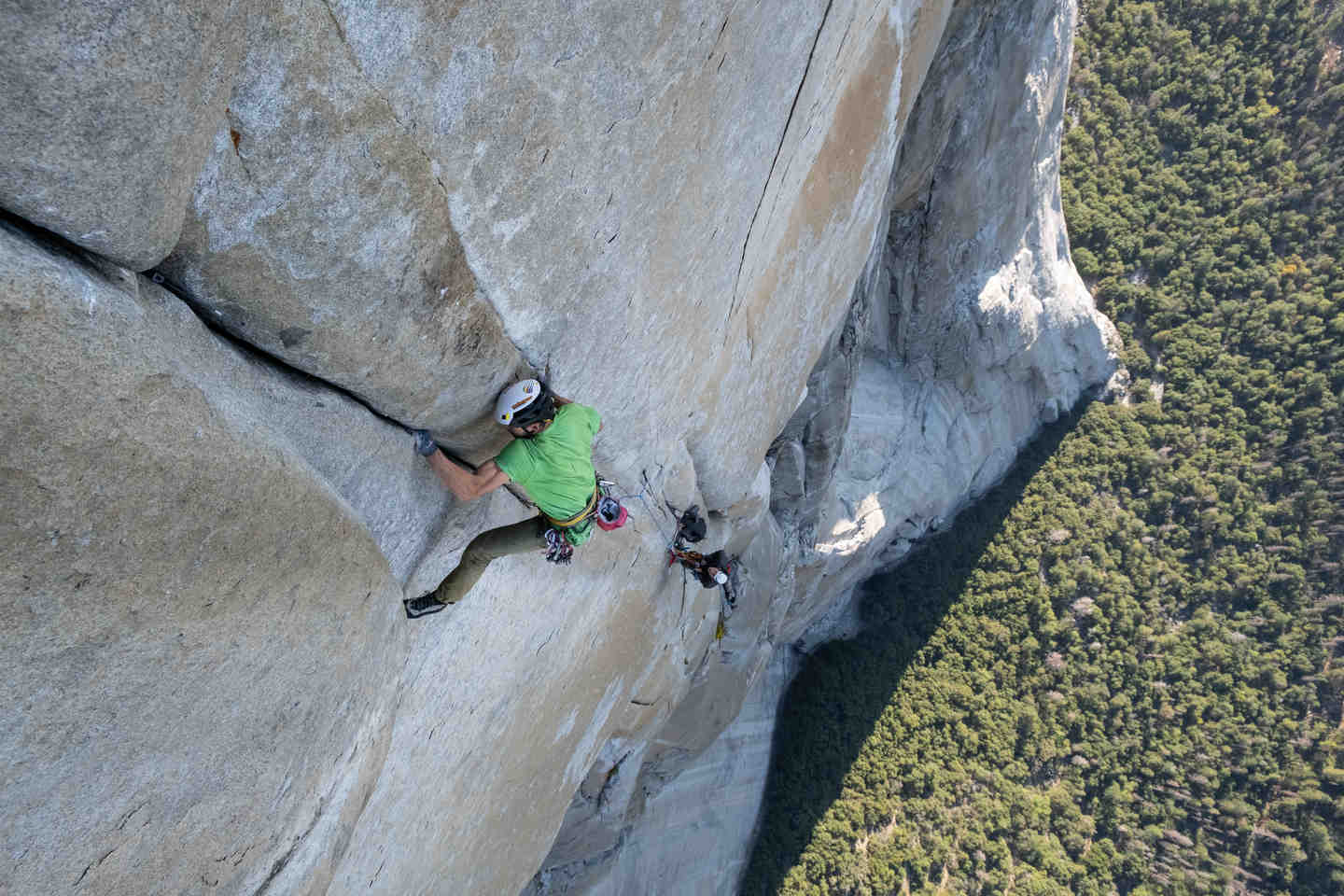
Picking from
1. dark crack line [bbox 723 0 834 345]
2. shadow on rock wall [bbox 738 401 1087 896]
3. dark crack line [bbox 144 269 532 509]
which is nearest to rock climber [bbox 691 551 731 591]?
dark crack line [bbox 723 0 834 345]

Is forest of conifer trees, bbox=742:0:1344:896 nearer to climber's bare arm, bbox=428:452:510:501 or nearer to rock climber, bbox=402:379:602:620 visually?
rock climber, bbox=402:379:602:620

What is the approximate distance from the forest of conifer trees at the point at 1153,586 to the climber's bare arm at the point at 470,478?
14.2 m

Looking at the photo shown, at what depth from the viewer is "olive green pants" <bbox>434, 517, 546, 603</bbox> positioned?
4.07 metres

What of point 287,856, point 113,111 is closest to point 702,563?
point 287,856

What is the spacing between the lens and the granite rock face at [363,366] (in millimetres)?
1942

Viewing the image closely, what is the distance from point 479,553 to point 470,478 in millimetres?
485

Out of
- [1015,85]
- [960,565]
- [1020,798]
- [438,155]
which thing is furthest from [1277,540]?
[438,155]

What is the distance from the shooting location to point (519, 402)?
3617 mm

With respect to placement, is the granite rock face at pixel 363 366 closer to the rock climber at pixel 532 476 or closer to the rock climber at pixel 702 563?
the rock climber at pixel 532 476

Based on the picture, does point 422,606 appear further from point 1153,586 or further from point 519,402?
point 1153,586

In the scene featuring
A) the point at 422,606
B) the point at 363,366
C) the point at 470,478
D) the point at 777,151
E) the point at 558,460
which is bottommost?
the point at 422,606

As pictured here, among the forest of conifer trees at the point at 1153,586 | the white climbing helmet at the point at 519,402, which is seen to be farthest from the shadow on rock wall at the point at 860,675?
the white climbing helmet at the point at 519,402

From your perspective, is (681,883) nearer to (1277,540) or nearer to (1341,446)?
(1277,540)

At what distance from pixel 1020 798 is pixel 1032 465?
7460 mm
